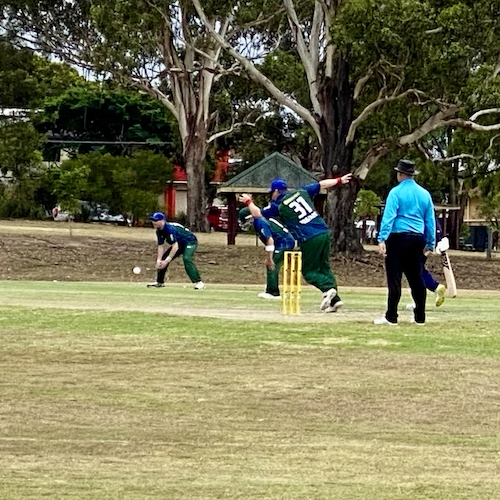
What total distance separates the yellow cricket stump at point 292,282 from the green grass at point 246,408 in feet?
3.11

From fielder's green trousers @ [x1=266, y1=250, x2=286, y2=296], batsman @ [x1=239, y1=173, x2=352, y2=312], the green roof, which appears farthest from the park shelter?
batsman @ [x1=239, y1=173, x2=352, y2=312]

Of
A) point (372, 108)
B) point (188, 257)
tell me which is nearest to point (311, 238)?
point (188, 257)

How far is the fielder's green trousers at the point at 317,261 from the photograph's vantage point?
17281 mm

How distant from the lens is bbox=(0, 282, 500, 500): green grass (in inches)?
292

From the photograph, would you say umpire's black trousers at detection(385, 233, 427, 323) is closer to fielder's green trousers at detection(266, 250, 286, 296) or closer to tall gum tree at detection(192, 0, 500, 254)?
fielder's green trousers at detection(266, 250, 286, 296)

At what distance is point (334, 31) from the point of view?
3706cm

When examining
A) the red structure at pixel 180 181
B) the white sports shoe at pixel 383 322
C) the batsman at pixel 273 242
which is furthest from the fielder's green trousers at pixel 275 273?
the red structure at pixel 180 181

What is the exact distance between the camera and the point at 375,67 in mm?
38656

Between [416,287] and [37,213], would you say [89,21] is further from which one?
[416,287]

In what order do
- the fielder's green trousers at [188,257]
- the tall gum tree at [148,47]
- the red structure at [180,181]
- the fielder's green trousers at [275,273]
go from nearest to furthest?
the fielder's green trousers at [275,273] → the fielder's green trousers at [188,257] → the tall gum tree at [148,47] → the red structure at [180,181]

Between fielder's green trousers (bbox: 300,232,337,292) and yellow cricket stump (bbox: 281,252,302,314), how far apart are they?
0.15 metres

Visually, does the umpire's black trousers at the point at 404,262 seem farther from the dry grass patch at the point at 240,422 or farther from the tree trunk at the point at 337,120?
the tree trunk at the point at 337,120

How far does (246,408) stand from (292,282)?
22.4 feet

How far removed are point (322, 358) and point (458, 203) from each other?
64.1 m
